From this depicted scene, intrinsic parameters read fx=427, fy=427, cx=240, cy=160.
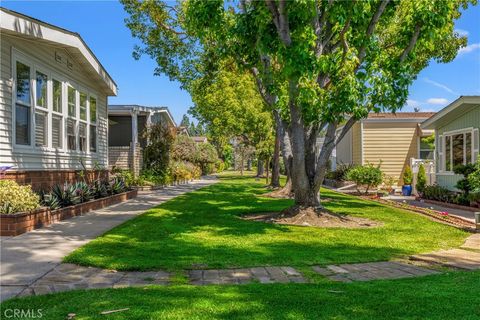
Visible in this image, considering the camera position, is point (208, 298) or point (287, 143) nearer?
point (208, 298)

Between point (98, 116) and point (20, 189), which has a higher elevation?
point (98, 116)

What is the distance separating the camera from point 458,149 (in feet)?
52.9

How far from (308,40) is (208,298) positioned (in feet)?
18.7

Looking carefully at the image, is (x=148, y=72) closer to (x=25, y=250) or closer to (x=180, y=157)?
(x=180, y=157)

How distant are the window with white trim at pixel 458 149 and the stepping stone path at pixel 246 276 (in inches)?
472

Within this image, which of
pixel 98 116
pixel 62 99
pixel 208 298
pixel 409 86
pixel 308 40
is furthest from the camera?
pixel 98 116

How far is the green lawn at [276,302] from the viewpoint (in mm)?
3678

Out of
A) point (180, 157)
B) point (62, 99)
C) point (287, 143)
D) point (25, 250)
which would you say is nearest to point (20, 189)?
point (25, 250)

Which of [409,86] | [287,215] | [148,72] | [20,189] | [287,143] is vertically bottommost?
[287,215]

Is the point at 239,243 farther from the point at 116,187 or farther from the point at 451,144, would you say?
the point at 451,144

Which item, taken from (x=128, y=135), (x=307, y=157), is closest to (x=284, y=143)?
(x=307, y=157)

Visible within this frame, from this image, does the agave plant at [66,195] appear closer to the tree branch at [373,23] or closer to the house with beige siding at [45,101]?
the house with beige siding at [45,101]

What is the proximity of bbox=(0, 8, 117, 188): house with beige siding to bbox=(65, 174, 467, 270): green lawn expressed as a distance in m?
3.04

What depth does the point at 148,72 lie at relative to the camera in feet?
61.4
